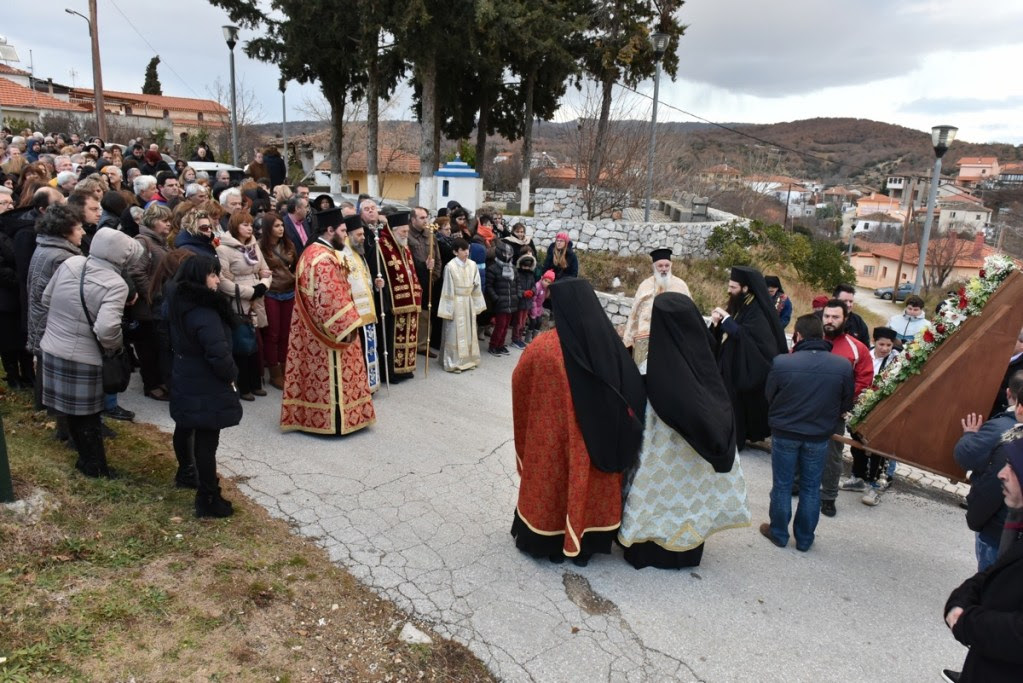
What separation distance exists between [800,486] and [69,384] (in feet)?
16.0

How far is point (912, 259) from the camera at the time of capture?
5675 centimetres

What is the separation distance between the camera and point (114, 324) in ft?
14.2

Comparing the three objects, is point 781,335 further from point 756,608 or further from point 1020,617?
point 1020,617

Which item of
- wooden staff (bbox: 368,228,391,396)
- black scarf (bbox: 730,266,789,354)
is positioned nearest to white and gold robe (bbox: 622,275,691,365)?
black scarf (bbox: 730,266,789,354)

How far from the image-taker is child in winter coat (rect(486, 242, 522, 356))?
908 centimetres

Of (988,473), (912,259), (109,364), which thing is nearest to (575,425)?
(988,473)

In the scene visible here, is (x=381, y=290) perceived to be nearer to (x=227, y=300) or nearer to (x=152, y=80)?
(x=227, y=300)

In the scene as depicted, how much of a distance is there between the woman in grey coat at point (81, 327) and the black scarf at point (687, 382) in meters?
3.43

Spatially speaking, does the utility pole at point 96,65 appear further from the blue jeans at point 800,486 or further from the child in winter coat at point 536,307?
the blue jeans at point 800,486

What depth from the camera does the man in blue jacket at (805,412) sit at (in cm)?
440

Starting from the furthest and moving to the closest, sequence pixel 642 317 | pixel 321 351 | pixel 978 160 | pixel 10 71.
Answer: pixel 978 160, pixel 10 71, pixel 642 317, pixel 321 351

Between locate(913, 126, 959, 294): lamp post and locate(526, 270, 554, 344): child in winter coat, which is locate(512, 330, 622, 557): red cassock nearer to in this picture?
locate(526, 270, 554, 344): child in winter coat

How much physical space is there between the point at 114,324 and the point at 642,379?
335 cm

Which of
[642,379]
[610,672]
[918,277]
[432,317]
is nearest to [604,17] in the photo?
[918,277]
